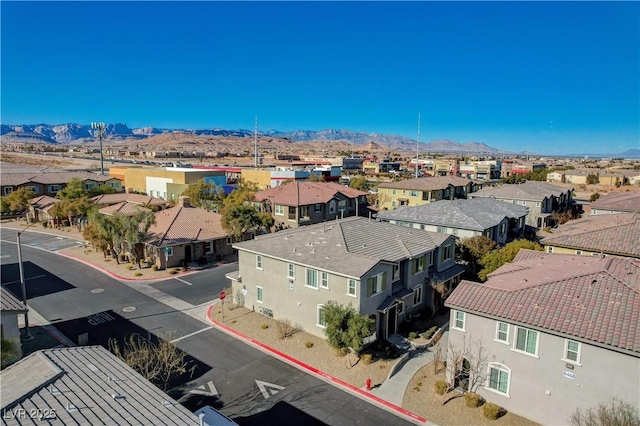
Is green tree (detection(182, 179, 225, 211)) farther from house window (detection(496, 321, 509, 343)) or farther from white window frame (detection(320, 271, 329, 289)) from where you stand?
house window (detection(496, 321, 509, 343))

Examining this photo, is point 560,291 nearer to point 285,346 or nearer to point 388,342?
point 388,342

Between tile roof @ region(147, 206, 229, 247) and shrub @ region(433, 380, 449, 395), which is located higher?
tile roof @ region(147, 206, 229, 247)

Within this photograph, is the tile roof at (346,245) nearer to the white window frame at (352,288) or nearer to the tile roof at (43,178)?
the white window frame at (352,288)

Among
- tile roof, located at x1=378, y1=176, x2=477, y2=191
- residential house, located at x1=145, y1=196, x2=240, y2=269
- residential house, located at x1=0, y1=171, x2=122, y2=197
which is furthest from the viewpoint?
residential house, located at x1=0, y1=171, x2=122, y2=197

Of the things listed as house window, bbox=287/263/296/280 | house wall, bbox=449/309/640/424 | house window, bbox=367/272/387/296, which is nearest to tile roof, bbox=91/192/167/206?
house window, bbox=287/263/296/280

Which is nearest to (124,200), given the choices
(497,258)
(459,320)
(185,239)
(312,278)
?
(185,239)

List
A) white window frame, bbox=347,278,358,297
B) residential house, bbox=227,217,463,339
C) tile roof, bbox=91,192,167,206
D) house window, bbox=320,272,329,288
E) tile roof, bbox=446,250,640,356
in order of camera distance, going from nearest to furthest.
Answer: tile roof, bbox=446,250,640,356 < white window frame, bbox=347,278,358,297 < residential house, bbox=227,217,463,339 < house window, bbox=320,272,329,288 < tile roof, bbox=91,192,167,206

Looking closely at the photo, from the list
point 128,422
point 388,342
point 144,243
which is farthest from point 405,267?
point 144,243
